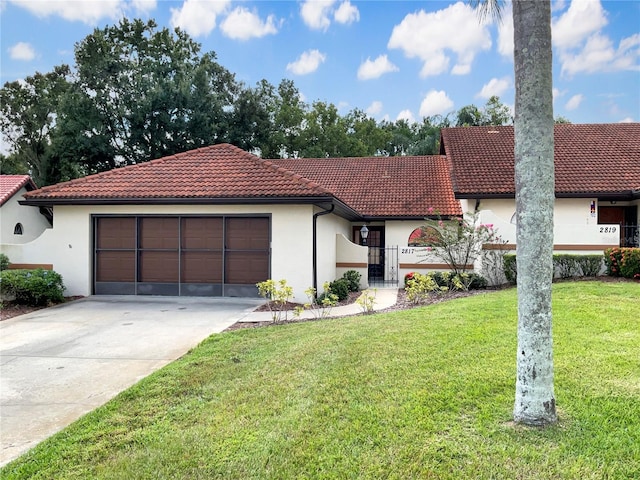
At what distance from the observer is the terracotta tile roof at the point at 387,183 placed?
17812mm

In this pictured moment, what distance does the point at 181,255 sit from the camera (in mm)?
12141

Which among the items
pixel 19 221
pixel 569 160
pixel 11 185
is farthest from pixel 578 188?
pixel 11 185

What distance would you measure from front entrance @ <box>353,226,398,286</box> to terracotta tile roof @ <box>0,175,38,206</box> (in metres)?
15.3

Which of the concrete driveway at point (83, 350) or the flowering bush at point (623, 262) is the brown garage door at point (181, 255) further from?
the flowering bush at point (623, 262)

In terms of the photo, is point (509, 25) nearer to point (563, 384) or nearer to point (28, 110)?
point (563, 384)

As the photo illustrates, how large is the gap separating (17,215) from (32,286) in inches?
448

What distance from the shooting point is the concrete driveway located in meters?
4.39

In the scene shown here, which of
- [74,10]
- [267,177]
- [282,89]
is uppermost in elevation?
[282,89]

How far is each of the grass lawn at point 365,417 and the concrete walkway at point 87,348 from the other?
1.43 feet

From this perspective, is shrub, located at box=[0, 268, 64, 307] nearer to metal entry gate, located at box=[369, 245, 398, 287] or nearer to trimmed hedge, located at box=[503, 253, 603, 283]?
metal entry gate, located at box=[369, 245, 398, 287]

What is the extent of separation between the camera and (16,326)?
339 inches

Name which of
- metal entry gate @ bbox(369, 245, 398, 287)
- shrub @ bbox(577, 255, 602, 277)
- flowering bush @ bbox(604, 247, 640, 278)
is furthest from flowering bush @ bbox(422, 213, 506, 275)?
metal entry gate @ bbox(369, 245, 398, 287)

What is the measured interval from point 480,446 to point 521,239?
5.48 feet

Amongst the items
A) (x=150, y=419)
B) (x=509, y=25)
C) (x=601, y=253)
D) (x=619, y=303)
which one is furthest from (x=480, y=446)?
(x=601, y=253)
